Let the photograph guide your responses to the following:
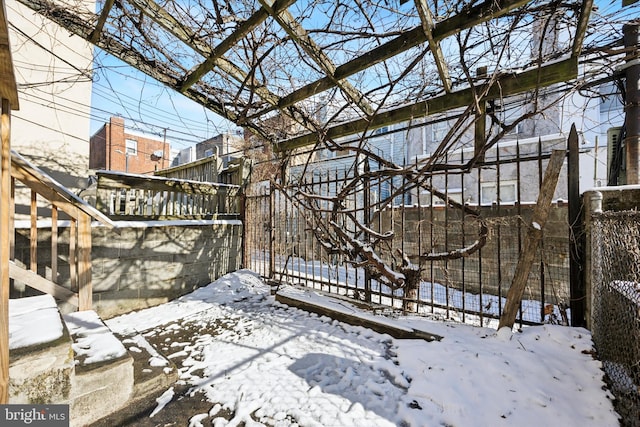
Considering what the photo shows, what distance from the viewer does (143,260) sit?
423 cm

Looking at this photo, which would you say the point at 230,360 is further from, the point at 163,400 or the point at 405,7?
the point at 405,7

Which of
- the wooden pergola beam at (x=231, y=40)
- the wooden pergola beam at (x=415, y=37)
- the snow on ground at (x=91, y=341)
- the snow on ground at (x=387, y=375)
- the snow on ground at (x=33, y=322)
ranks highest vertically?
the wooden pergola beam at (x=231, y=40)

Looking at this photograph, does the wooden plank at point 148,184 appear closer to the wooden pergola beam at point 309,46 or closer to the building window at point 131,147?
the wooden pergola beam at point 309,46

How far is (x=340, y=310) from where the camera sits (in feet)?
11.3

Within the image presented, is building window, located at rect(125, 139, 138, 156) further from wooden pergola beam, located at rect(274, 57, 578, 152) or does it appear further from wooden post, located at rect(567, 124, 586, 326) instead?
wooden post, located at rect(567, 124, 586, 326)

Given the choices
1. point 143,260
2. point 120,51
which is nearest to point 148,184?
point 143,260

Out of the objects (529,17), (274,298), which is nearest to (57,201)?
(274,298)

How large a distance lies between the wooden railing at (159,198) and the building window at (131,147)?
58.0 feet

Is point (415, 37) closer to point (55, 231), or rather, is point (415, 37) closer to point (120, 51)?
point (120, 51)

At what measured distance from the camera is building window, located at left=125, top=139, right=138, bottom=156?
723 inches

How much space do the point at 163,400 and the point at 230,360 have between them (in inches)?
25.3

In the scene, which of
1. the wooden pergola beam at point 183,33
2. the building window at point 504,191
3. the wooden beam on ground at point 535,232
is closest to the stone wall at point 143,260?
the wooden pergola beam at point 183,33

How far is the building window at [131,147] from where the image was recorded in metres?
18.4

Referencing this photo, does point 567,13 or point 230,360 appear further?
point 230,360
